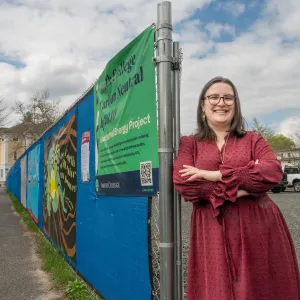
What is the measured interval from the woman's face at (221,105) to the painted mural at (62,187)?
2.98 m

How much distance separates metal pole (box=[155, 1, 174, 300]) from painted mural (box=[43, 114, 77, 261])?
261cm

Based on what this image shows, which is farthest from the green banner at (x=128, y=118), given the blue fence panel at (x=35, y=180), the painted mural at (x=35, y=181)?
the painted mural at (x=35, y=181)

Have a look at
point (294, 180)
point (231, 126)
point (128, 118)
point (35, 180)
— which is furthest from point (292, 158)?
point (231, 126)

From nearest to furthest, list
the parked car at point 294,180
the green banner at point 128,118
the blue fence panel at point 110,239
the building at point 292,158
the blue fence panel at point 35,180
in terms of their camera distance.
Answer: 1. the green banner at point 128,118
2. the blue fence panel at point 110,239
3. the blue fence panel at point 35,180
4. the parked car at point 294,180
5. the building at point 292,158

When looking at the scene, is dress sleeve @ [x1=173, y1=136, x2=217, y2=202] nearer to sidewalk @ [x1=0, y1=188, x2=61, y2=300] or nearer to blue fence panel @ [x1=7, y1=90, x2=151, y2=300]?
blue fence panel @ [x1=7, y1=90, x2=151, y2=300]

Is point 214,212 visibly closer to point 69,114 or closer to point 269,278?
point 269,278

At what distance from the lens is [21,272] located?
17.8 ft

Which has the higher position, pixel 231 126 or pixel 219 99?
pixel 219 99

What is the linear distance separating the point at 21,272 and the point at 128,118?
357 cm

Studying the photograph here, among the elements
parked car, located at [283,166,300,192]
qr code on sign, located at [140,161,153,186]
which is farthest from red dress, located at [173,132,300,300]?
parked car, located at [283,166,300,192]

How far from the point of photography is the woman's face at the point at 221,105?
2182 mm

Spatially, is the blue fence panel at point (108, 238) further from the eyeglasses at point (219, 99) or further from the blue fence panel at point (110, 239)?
the eyeglasses at point (219, 99)

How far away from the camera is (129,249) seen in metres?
3.10

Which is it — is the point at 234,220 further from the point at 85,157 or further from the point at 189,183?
the point at 85,157
